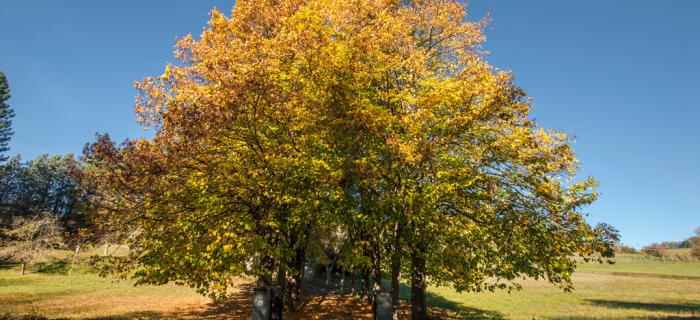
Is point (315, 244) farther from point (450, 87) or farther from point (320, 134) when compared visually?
point (450, 87)

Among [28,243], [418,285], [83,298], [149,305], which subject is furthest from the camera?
[28,243]

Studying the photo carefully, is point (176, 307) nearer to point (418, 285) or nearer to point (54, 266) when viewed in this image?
point (418, 285)

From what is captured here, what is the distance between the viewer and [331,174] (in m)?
13.2

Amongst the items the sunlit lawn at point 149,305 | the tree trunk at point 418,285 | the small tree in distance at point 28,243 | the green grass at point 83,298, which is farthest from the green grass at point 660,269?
the small tree in distance at point 28,243

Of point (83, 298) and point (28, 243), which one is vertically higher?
point (28, 243)

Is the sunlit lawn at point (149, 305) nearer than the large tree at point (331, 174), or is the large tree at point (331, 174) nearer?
the large tree at point (331, 174)

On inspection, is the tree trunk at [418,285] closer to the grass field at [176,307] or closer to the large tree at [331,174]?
the large tree at [331,174]

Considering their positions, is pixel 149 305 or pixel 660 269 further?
pixel 660 269

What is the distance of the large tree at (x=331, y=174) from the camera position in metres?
12.5

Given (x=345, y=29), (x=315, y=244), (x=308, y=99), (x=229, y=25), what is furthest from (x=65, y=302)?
(x=345, y=29)

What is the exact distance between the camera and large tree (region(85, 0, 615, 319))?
12492 mm

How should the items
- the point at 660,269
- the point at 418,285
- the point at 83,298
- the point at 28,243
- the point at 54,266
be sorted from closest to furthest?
the point at 418,285 < the point at 83,298 < the point at 28,243 < the point at 54,266 < the point at 660,269

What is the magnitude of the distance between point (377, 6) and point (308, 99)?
7.02 meters

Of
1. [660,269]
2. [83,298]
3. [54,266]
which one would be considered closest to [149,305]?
[83,298]
